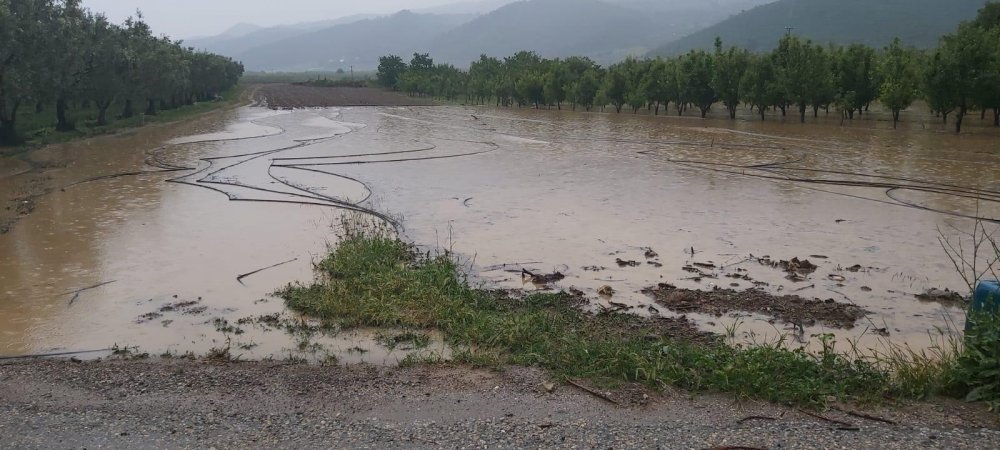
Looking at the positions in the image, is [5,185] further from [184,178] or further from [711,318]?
[711,318]

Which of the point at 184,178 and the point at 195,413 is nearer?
the point at 195,413

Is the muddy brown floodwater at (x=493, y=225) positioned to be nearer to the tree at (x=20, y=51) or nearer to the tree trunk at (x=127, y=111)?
the tree at (x=20, y=51)

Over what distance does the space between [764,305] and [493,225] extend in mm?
5539

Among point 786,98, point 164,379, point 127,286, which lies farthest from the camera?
point 786,98

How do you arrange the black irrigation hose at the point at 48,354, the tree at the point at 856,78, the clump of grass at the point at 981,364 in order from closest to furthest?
the clump of grass at the point at 981,364 → the black irrigation hose at the point at 48,354 → the tree at the point at 856,78

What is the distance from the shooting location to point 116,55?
31516mm

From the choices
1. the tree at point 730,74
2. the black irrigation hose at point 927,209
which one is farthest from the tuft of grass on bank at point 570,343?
the tree at point 730,74

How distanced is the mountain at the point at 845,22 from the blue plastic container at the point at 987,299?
4724 inches

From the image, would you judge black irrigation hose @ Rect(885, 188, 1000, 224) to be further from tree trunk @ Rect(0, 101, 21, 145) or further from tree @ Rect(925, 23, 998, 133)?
tree trunk @ Rect(0, 101, 21, 145)

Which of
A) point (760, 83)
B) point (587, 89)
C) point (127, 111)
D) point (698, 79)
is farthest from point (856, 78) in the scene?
point (127, 111)

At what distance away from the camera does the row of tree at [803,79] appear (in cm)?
2693

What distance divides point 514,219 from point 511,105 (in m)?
49.9

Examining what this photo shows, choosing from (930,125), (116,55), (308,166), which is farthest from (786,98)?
(116,55)

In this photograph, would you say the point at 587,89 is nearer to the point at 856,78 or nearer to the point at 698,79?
the point at 698,79
